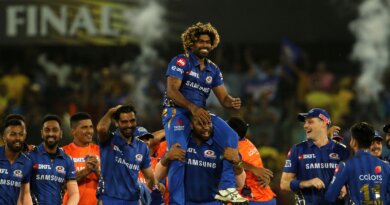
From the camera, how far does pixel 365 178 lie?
1038cm

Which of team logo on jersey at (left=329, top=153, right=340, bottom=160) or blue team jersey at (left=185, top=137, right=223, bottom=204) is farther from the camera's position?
team logo on jersey at (left=329, top=153, right=340, bottom=160)

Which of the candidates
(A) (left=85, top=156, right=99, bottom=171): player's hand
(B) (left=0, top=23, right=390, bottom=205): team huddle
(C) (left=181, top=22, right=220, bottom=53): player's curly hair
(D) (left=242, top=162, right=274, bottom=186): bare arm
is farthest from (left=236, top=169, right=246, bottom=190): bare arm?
(A) (left=85, top=156, right=99, bottom=171): player's hand

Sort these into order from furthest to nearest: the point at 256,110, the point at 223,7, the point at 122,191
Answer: the point at 223,7, the point at 256,110, the point at 122,191

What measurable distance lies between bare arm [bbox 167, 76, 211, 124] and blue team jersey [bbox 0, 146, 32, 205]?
6.65 feet

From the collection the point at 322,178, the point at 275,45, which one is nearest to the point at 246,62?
the point at 275,45

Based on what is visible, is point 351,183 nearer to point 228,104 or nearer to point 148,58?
point 228,104

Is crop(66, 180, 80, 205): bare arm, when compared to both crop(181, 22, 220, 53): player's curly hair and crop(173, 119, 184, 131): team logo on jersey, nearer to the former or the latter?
crop(173, 119, 184, 131): team logo on jersey

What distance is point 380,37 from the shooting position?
19.4 m

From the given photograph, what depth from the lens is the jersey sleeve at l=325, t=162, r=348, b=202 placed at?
1042cm

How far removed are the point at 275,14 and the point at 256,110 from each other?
7.92ft

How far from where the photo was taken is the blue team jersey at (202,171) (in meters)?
10.8

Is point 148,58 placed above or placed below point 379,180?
above

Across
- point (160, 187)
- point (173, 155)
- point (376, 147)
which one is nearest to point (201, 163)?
point (173, 155)

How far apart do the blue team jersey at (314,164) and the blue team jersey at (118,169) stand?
196 centimetres
